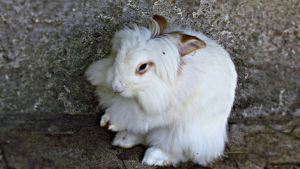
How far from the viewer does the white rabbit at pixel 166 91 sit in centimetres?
213

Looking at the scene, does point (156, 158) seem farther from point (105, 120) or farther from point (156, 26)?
point (156, 26)

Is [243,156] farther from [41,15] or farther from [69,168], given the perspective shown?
[41,15]

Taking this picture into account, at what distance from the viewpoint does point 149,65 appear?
7.06 ft

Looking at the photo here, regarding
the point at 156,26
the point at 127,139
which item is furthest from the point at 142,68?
the point at 127,139

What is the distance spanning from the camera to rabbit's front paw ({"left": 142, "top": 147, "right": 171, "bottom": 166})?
2.57m

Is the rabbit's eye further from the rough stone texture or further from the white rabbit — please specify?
the rough stone texture

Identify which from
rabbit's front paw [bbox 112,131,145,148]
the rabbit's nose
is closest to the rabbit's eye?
the rabbit's nose

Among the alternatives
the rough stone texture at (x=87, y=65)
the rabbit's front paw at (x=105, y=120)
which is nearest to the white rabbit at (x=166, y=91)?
the rabbit's front paw at (x=105, y=120)

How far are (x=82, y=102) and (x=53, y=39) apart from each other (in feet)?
2.27

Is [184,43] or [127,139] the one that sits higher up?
[184,43]

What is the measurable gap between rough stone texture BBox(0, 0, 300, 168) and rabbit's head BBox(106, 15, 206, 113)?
705 mm

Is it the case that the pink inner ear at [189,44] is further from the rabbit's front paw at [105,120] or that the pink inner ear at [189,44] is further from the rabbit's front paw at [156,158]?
the rabbit's front paw at [105,120]

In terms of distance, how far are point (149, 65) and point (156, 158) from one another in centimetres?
90

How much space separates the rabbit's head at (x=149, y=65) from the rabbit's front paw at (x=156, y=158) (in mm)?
619
